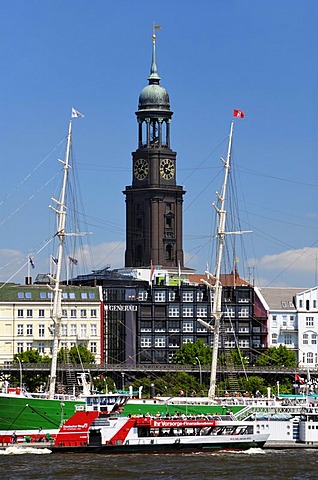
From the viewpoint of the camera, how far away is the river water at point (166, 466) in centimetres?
13200

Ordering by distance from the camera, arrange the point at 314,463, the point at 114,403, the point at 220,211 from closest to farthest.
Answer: the point at 314,463
the point at 114,403
the point at 220,211

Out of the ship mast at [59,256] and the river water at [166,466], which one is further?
the ship mast at [59,256]

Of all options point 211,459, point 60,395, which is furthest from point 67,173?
point 211,459

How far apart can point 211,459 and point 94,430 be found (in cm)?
1130

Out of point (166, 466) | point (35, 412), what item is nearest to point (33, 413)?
point (35, 412)

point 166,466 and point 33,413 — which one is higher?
point 33,413

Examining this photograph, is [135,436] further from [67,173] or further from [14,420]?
[67,173]

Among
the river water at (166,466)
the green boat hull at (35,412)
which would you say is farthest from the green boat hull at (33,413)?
the river water at (166,466)

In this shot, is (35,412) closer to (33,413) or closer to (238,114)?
(33,413)

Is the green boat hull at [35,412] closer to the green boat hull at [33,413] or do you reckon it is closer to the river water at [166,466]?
the green boat hull at [33,413]

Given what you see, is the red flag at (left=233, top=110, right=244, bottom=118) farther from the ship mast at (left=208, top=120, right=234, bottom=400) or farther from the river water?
the river water

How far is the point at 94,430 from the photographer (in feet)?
493

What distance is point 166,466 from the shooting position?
138m

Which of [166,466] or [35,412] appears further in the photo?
[35,412]
